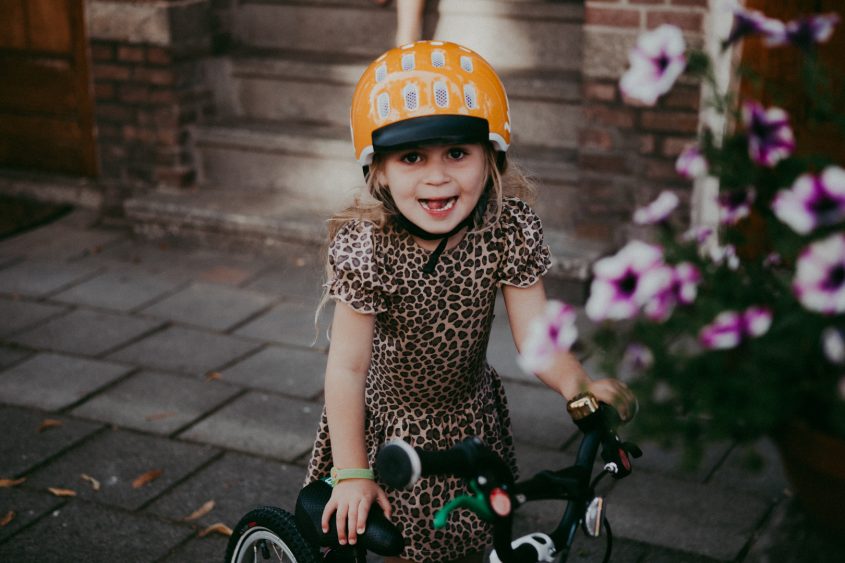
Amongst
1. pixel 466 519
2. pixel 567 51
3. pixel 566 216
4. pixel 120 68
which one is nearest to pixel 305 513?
pixel 466 519

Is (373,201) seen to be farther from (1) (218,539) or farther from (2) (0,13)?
(2) (0,13)

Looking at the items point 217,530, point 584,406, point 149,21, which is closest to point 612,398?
point 584,406

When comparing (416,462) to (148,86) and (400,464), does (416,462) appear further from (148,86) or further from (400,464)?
(148,86)

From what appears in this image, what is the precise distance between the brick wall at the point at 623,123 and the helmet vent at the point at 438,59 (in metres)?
2.79

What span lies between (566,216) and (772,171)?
4.13 metres

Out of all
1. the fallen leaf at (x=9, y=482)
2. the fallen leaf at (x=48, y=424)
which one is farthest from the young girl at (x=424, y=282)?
the fallen leaf at (x=48, y=424)

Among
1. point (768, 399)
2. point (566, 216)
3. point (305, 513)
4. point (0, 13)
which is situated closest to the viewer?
point (768, 399)

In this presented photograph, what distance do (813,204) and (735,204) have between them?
205mm

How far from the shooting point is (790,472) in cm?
134

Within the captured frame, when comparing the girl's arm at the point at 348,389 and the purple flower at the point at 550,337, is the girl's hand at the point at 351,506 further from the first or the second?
the purple flower at the point at 550,337

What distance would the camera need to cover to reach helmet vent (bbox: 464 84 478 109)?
2.23 meters

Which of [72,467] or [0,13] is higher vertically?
[0,13]

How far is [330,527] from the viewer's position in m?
2.16

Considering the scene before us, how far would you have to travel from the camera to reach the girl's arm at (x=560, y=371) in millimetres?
1873
